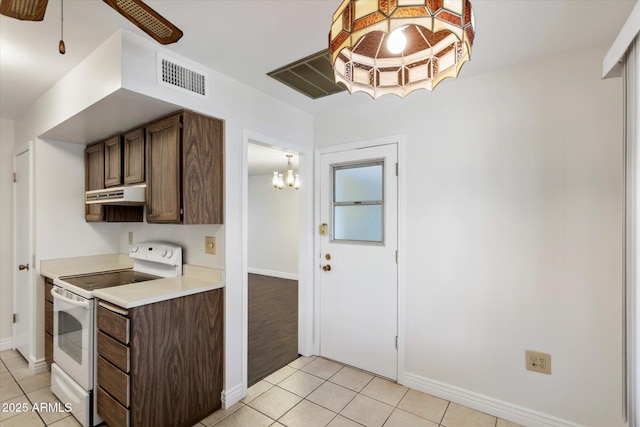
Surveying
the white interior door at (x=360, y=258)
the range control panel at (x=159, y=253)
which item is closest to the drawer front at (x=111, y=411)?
the range control panel at (x=159, y=253)

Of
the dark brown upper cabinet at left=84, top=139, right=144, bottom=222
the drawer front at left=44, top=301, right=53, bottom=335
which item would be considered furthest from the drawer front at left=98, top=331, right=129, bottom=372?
the dark brown upper cabinet at left=84, top=139, right=144, bottom=222

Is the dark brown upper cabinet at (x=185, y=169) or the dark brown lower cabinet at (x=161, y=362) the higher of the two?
the dark brown upper cabinet at (x=185, y=169)

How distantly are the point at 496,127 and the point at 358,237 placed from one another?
1.36 meters

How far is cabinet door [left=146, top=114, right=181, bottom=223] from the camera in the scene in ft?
6.65

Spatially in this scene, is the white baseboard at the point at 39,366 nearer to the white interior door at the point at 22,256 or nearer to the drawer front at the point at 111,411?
the white interior door at the point at 22,256

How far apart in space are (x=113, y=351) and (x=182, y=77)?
5.77 feet

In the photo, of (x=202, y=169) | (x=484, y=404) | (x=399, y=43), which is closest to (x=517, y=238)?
(x=484, y=404)

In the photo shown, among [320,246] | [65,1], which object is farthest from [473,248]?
[65,1]

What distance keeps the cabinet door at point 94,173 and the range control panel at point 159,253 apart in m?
0.46

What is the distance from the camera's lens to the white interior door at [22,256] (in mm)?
2807

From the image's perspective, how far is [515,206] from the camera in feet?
6.68

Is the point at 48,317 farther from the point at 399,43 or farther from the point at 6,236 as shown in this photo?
the point at 399,43

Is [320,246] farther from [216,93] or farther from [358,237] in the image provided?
[216,93]

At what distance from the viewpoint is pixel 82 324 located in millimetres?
2008
